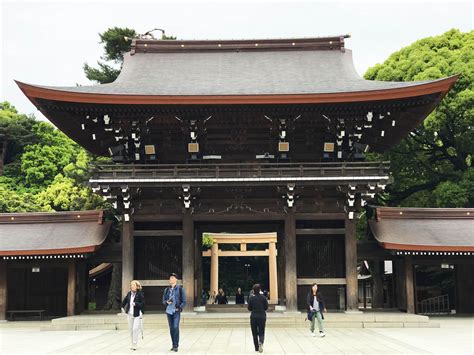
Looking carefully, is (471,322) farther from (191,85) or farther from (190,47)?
(190,47)

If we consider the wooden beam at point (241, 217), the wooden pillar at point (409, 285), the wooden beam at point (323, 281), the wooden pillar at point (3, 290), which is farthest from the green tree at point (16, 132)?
the wooden pillar at point (409, 285)

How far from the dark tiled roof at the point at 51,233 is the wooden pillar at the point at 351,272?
1002cm

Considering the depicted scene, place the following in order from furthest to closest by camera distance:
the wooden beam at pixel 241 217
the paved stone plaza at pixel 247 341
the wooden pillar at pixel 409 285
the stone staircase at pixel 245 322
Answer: the wooden pillar at pixel 409 285, the wooden beam at pixel 241 217, the stone staircase at pixel 245 322, the paved stone plaza at pixel 247 341

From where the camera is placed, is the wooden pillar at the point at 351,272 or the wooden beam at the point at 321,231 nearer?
the wooden pillar at the point at 351,272

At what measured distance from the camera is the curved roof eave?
63.7 feet

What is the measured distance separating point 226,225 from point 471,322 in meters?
10.3

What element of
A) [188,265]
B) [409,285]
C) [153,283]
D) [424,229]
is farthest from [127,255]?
[424,229]

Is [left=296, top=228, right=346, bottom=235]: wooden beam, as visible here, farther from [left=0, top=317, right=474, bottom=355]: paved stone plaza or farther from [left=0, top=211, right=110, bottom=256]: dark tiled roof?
[left=0, top=211, right=110, bottom=256]: dark tiled roof

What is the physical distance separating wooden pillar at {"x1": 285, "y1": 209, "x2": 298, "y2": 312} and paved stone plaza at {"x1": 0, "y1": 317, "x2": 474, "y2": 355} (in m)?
2.08

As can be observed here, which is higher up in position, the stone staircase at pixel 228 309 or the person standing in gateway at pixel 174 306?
the person standing in gateway at pixel 174 306

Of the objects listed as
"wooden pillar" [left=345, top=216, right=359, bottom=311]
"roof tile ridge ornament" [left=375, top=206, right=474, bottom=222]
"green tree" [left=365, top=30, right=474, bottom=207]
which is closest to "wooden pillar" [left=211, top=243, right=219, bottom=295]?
"green tree" [left=365, top=30, right=474, bottom=207]

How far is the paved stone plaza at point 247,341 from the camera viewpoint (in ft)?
45.0

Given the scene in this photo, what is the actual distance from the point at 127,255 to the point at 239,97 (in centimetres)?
756

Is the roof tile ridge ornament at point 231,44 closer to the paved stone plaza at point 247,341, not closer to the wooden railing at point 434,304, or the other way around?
the wooden railing at point 434,304
